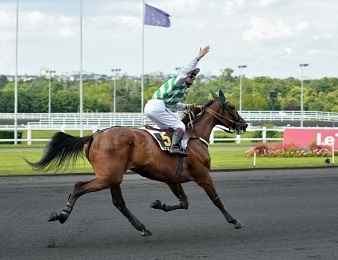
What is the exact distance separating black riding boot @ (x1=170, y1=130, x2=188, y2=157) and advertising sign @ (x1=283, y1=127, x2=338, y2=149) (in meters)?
20.0

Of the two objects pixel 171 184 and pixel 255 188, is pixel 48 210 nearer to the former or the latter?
pixel 171 184

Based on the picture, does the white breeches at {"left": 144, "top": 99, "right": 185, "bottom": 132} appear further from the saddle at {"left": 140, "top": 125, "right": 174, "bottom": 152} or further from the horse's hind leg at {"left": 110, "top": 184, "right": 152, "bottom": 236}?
the horse's hind leg at {"left": 110, "top": 184, "right": 152, "bottom": 236}

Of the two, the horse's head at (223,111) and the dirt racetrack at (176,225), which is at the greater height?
the horse's head at (223,111)

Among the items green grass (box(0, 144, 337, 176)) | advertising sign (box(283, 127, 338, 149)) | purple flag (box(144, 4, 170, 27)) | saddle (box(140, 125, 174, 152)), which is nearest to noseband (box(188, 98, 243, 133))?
saddle (box(140, 125, 174, 152))

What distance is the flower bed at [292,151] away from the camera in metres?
28.7

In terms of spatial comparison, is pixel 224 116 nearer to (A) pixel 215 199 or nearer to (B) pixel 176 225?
(A) pixel 215 199

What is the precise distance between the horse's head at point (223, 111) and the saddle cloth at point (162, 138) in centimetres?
120

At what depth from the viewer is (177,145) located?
34.0 feet

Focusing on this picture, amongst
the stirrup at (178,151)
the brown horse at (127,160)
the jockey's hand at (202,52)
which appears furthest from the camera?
the jockey's hand at (202,52)

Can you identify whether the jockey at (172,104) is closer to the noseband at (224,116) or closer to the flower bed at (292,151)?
the noseband at (224,116)

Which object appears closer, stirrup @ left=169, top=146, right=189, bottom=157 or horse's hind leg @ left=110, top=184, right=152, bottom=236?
horse's hind leg @ left=110, top=184, right=152, bottom=236

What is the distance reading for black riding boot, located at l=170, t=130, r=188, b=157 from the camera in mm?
10281

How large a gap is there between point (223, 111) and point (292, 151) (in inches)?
704

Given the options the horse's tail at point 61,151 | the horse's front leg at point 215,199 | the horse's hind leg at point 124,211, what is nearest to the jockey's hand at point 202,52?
the horse's front leg at point 215,199
